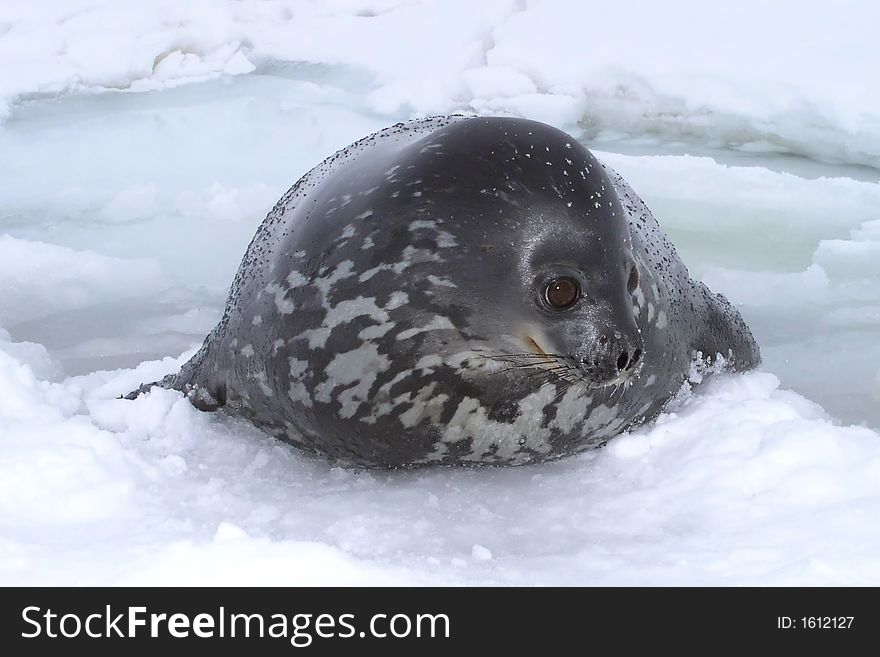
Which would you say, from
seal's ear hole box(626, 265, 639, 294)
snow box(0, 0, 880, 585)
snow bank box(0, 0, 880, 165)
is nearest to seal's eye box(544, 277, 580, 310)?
seal's ear hole box(626, 265, 639, 294)

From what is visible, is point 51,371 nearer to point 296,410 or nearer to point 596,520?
point 296,410

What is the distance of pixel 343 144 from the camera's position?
15.7 ft

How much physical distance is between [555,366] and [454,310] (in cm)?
21

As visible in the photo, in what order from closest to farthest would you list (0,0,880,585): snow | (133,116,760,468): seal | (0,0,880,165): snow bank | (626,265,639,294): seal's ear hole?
(0,0,880,585): snow, (133,116,760,468): seal, (626,265,639,294): seal's ear hole, (0,0,880,165): snow bank

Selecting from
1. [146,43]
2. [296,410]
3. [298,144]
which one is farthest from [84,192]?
[296,410]

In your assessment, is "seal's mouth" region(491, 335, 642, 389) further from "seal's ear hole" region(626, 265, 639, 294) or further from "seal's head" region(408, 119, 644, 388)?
"seal's ear hole" region(626, 265, 639, 294)

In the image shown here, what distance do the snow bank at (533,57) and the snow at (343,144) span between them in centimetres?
2

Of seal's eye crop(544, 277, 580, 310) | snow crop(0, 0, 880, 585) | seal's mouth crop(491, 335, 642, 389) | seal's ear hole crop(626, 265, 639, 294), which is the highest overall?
seal's eye crop(544, 277, 580, 310)

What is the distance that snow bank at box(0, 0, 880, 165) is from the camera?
16.5ft

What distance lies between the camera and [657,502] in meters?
1.96

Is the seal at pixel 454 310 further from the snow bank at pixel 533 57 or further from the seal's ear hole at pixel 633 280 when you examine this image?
the snow bank at pixel 533 57

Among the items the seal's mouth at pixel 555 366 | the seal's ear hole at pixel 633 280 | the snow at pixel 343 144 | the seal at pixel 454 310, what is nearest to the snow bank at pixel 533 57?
the snow at pixel 343 144

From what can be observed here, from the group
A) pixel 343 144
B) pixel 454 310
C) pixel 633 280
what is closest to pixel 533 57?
pixel 343 144

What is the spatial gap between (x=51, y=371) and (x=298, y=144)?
83.9 inches
